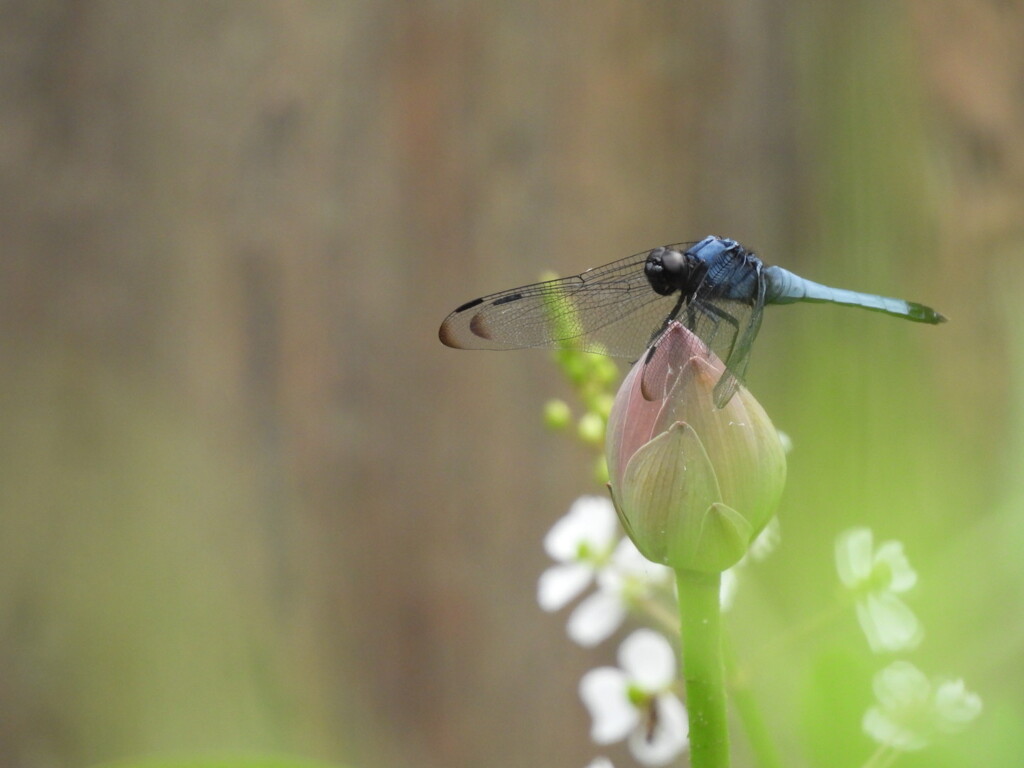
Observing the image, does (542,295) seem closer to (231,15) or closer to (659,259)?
(659,259)

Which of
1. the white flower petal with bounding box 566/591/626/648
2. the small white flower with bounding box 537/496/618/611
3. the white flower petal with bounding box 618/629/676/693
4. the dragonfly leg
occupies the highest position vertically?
the dragonfly leg

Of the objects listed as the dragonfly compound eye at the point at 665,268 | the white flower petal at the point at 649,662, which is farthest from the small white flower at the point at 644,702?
the dragonfly compound eye at the point at 665,268

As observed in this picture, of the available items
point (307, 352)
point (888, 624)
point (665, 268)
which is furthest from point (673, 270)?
point (307, 352)

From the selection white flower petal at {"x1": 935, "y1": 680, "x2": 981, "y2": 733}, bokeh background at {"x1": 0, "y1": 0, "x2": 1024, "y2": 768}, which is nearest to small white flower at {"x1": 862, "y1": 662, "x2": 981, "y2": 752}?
white flower petal at {"x1": 935, "y1": 680, "x2": 981, "y2": 733}

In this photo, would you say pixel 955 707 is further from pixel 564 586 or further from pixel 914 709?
pixel 564 586

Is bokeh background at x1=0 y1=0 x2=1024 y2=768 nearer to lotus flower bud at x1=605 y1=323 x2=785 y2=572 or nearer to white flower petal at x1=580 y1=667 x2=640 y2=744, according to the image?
white flower petal at x1=580 y1=667 x2=640 y2=744

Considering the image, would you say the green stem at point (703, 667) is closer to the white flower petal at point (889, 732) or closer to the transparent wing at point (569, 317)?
the white flower petal at point (889, 732)

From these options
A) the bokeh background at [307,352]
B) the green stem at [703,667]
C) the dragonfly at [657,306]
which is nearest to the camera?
the green stem at [703,667]
